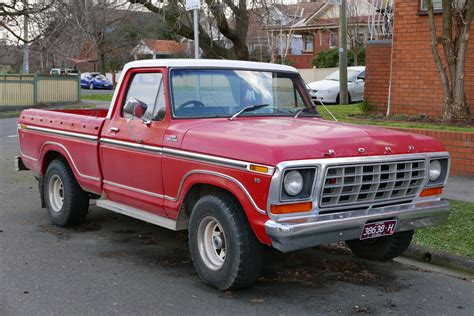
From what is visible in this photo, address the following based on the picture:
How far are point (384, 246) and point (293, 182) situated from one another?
1888mm

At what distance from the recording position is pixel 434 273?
6109 millimetres

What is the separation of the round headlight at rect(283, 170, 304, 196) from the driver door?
1564mm

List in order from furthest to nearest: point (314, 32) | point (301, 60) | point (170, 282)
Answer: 1. point (314, 32)
2. point (301, 60)
3. point (170, 282)

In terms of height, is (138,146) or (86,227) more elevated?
(138,146)

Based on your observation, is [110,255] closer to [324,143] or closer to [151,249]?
[151,249]

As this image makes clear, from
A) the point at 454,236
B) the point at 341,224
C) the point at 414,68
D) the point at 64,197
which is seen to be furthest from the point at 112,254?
the point at 414,68

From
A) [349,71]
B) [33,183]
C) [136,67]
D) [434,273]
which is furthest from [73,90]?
[434,273]

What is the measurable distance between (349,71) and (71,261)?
69.1 feet

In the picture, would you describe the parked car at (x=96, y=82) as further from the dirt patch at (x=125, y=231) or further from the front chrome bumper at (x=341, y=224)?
the front chrome bumper at (x=341, y=224)

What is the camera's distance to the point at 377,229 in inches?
207

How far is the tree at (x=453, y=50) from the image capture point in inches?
456

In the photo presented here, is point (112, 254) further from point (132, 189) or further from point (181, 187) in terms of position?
point (181, 187)

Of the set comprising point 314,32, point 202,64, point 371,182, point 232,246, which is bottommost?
point 232,246

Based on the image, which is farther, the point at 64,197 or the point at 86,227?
the point at 86,227
